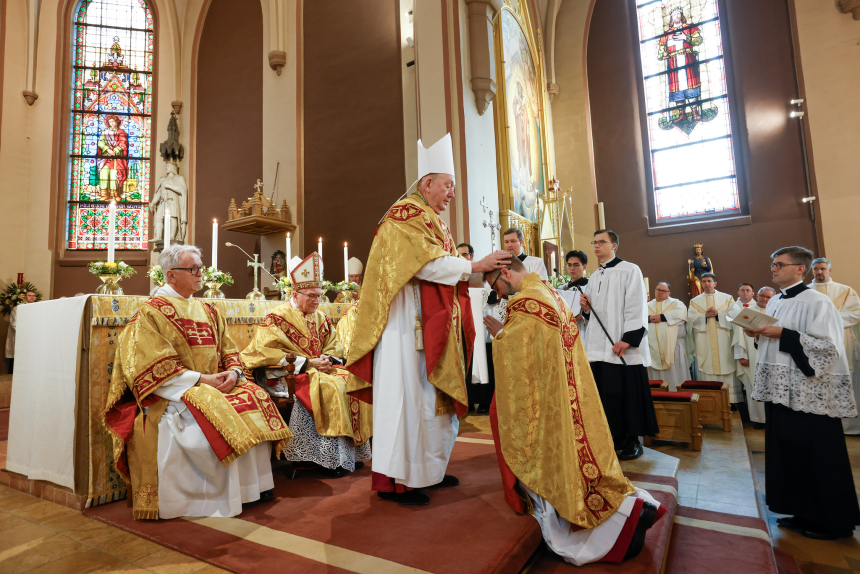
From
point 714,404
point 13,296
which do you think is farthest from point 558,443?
A: point 13,296

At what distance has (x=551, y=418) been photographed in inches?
87.5

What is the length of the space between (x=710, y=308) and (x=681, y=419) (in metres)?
3.11

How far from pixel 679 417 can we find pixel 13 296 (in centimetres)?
1063

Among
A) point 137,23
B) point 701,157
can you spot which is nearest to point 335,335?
point 701,157

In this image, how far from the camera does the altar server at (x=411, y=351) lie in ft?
8.48

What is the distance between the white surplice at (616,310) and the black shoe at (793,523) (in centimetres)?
126

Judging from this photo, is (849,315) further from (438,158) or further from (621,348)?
(438,158)

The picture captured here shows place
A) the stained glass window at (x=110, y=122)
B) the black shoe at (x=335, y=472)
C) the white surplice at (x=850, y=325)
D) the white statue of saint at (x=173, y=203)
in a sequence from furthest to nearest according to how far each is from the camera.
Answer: the stained glass window at (x=110, y=122), the white statue of saint at (x=173, y=203), the white surplice at (x=850, y=325), the black shoe at (x=335, y=472)

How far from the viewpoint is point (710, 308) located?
6.95 meters

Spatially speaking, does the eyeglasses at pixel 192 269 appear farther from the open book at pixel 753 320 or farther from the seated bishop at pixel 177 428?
the open book at pixel 753 320

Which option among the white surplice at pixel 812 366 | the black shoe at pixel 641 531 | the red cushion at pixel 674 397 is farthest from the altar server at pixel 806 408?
the black shoe at pixel 641 531

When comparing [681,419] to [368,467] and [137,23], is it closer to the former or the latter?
[368,467]

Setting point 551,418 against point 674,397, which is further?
point 674,397

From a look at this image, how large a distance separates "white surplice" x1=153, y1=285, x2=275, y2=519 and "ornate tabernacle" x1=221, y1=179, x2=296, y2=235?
5.62 meters
